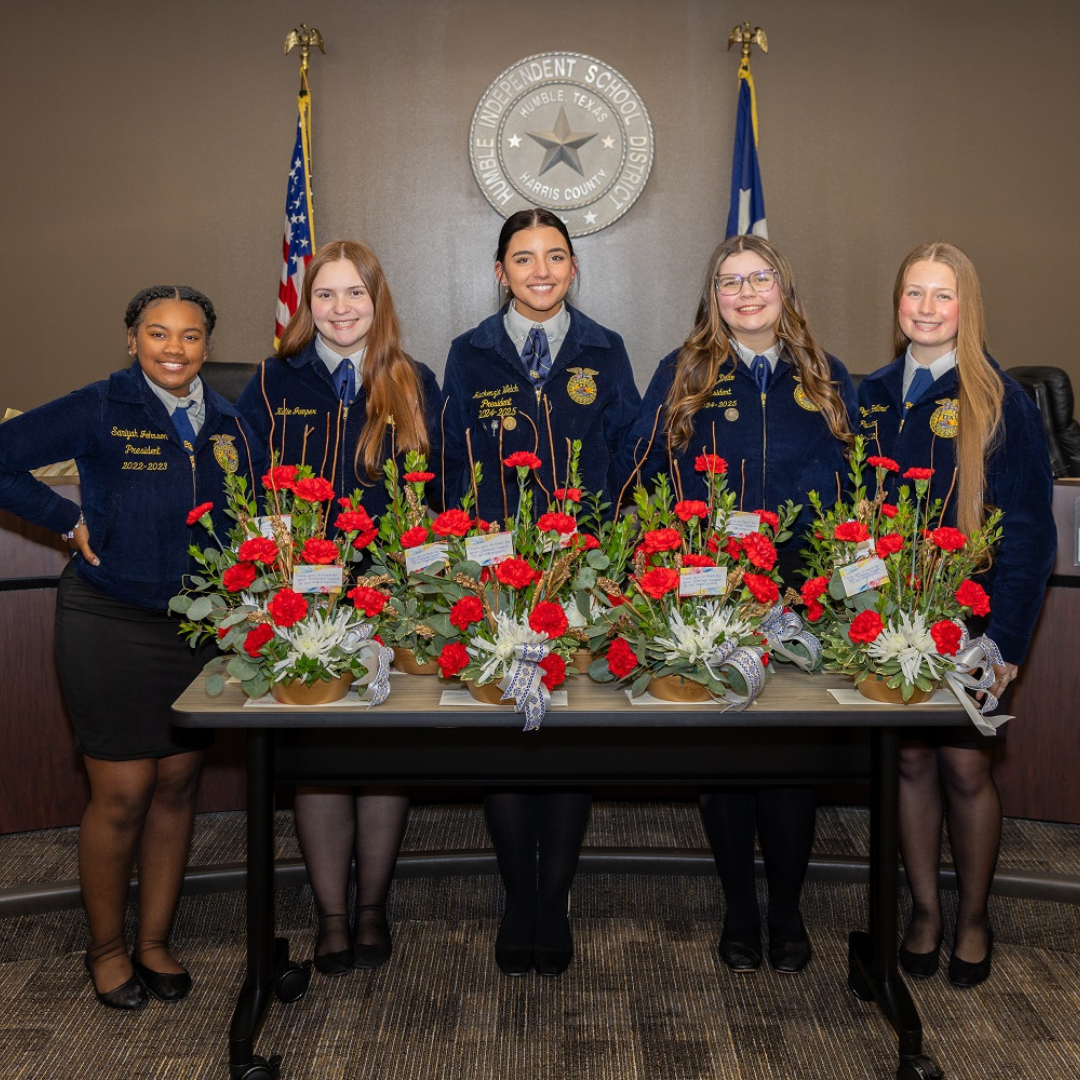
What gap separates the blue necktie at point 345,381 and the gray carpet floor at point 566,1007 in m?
1.22

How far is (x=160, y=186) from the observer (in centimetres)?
487

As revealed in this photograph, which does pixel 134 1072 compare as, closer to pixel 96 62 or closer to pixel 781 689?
pixel 781 689

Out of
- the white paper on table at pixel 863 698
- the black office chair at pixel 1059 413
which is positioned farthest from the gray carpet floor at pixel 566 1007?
the black office chair at pixel 1059 413

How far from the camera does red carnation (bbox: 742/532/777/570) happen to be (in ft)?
5.72

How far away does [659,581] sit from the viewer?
1690 mm

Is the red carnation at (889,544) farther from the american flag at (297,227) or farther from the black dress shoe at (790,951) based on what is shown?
the american flag at (297,227)

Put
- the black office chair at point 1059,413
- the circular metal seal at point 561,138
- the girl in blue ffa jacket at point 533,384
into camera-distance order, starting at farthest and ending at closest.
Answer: the circular metal seal at point 561,138
the black office chair at point 1059,413
the girl in blue ffa jacket at point 533,384

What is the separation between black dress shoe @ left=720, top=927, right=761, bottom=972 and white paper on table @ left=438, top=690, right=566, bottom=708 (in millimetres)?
893

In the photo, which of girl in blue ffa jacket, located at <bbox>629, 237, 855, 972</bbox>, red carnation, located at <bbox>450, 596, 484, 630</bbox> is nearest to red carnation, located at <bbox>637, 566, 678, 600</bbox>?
red carnation, located at <bbox>450, 596, 484, 630</bbox>

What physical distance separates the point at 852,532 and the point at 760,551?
15 cm

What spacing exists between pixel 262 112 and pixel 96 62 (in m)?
0.73

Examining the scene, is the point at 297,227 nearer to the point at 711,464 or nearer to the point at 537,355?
the point at 537,355

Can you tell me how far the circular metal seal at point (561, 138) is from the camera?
481cm

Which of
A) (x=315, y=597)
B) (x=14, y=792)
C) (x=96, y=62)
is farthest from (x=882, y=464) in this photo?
(x=96, y=62)
